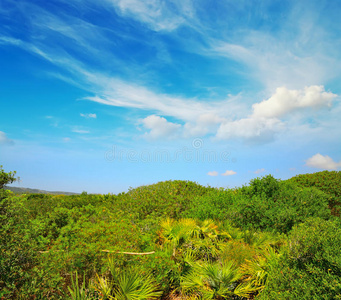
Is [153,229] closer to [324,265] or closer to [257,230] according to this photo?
[257,230]

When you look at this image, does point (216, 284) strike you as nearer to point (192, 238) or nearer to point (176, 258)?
point (176, 258)

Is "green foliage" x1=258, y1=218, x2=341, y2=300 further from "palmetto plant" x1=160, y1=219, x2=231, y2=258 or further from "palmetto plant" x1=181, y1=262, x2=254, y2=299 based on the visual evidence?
"palmetto plant" x1=160, y1=219, x2=231, y2=258

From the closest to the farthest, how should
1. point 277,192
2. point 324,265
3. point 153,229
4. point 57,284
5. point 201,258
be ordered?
point 324,265 < point 57,284 < point 201,258 < point 153,229 < point 277,192

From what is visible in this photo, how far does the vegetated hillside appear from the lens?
467 centimetres

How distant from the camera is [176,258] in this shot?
23.3ft

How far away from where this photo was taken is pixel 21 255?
5035 mm

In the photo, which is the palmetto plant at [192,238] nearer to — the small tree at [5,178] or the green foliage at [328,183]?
the small tree at [5,178]

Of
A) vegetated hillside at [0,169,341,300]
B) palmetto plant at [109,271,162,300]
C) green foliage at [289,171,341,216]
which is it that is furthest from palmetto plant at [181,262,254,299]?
green foliage at [289,171,341,216]

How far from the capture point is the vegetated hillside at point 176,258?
4.67m

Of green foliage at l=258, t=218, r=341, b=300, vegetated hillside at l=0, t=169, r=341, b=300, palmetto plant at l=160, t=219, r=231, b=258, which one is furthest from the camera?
palmetto plant at l=160, t=219, r=231, b=258

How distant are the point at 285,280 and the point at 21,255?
478 centimetres

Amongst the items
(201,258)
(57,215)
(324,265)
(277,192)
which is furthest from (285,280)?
(57,215)

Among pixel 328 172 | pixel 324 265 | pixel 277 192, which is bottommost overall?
pixel 324 265

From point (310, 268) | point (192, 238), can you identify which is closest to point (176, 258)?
point (192, 238)
